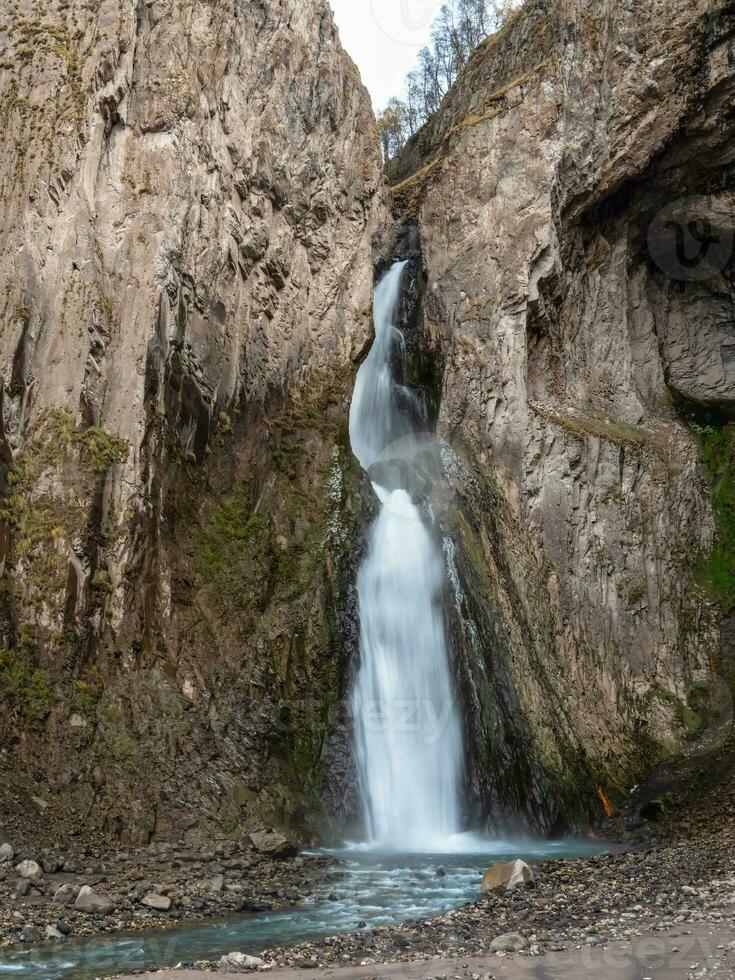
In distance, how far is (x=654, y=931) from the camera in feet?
24.2

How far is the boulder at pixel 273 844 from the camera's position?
1149 cm

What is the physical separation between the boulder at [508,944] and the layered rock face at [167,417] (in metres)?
5.72

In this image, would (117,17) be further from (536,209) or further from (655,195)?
(655,195)

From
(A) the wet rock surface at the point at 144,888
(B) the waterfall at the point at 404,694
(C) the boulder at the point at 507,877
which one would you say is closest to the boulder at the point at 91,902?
(A) the wet rock surface at the point at 144,888

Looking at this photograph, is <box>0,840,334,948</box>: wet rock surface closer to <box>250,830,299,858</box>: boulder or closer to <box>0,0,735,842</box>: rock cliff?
<box>250,830,299,858</box>: boulder

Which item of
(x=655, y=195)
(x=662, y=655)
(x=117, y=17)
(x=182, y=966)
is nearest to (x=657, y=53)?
(x=655, y=195)

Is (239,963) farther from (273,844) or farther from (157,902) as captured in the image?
(273,844)

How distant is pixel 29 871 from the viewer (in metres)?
9.40

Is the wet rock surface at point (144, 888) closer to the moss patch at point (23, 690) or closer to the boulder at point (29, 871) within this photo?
the boulder at point (29, 871)

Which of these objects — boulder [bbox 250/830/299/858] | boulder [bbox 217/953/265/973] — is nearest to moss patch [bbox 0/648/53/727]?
boulder [bbox 250/830/299/858]

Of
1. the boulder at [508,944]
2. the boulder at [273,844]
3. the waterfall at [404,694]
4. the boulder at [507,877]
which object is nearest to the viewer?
the boulder at [508,944]

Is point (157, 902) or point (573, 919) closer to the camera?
point (573, 919)

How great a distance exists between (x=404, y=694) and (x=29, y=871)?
23.5 feet

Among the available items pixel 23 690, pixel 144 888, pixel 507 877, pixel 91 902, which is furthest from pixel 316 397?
pixel 91 902
